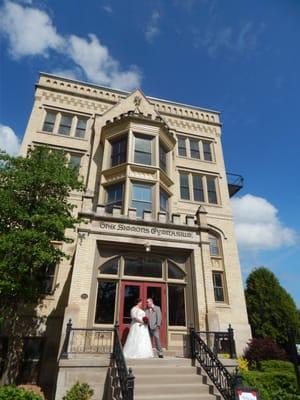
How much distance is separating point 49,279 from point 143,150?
9.67 metres

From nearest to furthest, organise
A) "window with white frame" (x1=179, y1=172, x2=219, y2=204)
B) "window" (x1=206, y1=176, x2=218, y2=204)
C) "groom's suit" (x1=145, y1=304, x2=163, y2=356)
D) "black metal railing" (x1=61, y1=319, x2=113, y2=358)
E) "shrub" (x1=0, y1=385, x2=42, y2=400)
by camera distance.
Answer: "shrub" (x1=0, y1=385, x2=42, y2=400), "black metal railing" (x1=61, y1=319, x2=113, y2=358), "groom's suit" (x1=145, y1=304, x2=163, y2=356), "window with white frame" (x1=179, y1=172, x2=219, y2=204), "window" (x1=206, y1=176, x2=218, y2=204)

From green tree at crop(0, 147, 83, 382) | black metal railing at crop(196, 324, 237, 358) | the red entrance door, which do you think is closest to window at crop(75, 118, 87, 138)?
green tree at crop(0, 147, 83, 382)

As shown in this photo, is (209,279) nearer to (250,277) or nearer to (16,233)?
(16,233)

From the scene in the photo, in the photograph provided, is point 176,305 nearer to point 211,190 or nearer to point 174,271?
point 174,271

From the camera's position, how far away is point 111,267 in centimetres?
1199

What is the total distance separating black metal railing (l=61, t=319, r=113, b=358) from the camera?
9.01 metres

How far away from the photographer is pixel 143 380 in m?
7.86

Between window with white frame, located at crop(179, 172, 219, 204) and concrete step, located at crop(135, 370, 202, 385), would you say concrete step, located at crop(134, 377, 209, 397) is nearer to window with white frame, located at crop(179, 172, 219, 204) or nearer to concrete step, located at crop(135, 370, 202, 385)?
concrete step, located at crop(135, 370, 202, 385)

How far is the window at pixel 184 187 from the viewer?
20250 mm

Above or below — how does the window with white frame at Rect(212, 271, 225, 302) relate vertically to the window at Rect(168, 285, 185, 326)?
above

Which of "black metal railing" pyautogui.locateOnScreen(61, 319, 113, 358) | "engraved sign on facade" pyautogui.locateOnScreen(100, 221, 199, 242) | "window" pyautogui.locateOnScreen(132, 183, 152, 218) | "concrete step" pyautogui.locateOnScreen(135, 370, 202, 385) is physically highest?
"window" pyautogui.locateOnScreen(132, 183, 152, 218)

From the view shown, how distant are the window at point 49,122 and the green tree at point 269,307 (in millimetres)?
19503

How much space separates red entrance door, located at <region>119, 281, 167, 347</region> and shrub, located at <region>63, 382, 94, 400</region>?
9.83 ft

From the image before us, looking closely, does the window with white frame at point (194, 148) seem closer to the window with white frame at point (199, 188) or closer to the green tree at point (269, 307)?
the window with white frame at point (199, 188)
